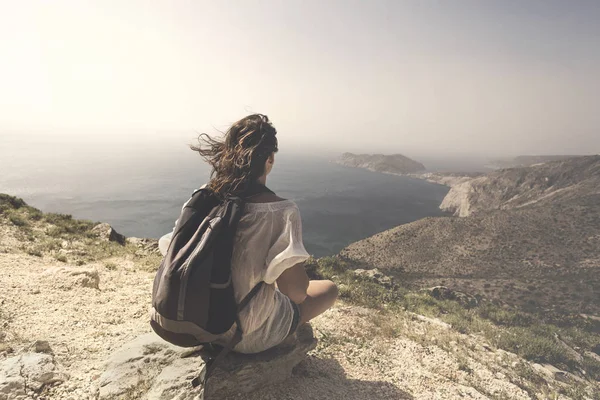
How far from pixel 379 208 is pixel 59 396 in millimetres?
124517

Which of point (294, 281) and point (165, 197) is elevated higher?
point (294, 281)

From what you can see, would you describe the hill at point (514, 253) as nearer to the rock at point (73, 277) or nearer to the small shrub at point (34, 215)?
the rock at point (73, 277)

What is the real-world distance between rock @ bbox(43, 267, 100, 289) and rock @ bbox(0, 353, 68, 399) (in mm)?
3267

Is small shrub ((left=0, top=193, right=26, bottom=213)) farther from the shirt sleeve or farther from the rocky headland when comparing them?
the shirt sleeve

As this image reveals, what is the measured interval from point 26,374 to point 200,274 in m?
3.23

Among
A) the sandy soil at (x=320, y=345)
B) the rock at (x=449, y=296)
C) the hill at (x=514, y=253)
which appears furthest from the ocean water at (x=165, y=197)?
the sandy soil at (x=320, y=345)

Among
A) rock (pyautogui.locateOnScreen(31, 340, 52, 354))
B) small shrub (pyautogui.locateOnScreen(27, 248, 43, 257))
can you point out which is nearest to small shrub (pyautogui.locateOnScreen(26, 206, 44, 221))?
small shrub (pyautogui.locateOnScreen(27, 248, 43, 257))

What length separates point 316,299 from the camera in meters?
3.25

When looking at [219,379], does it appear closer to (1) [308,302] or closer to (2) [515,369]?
(1) [308,302]

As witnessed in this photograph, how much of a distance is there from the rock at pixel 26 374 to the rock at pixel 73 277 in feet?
10.7

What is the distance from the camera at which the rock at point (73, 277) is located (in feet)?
20.7

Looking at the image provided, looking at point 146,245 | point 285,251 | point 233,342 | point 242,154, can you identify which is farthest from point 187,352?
point 146,245

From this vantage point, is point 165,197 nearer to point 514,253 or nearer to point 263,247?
point 514,253

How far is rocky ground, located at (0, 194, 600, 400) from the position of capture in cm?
357
